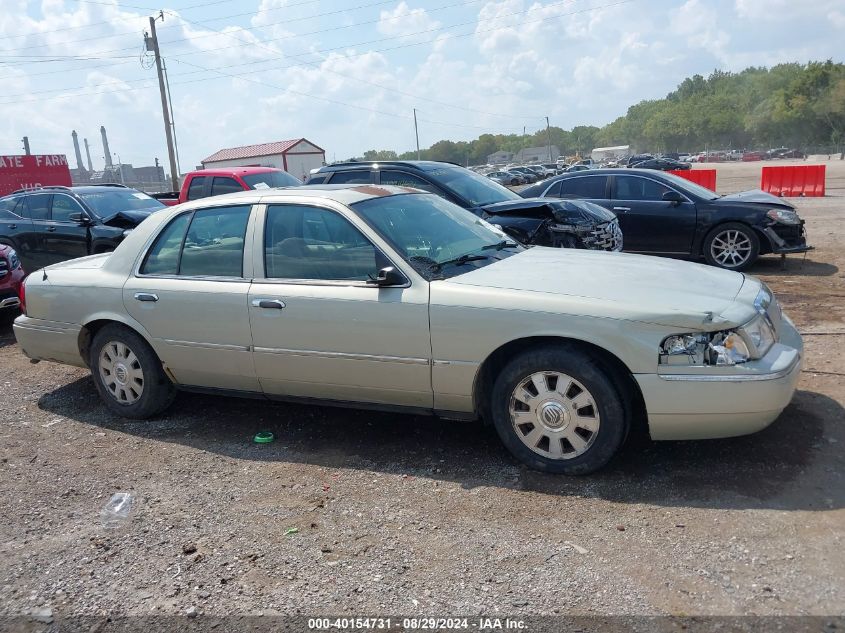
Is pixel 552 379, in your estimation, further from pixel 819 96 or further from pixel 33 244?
pixel 819 96

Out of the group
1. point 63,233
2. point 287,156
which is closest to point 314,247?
point 63,233

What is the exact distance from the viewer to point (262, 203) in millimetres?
4711

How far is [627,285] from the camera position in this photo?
398 centimetres

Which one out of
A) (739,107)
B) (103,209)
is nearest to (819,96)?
(739,107)

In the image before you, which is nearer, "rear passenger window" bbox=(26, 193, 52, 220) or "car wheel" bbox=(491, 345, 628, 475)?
"car wheel" bbox=(491, 345, 628, 475)

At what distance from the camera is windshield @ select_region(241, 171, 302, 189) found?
39.4 ft

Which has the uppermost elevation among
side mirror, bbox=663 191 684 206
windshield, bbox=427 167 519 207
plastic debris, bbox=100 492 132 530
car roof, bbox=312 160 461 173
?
car roof, bbox=312 160 461 173

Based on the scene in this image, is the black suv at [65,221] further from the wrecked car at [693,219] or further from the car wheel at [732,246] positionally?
the car wheel at [732,246]

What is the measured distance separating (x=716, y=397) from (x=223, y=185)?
33.5 feet

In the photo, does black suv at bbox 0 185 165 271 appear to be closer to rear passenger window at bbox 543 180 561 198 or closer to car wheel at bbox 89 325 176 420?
car wheel at bbox 89 325 176 420

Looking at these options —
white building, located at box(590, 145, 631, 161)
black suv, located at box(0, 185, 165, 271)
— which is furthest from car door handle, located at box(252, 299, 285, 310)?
white building, located at box(590, 145, 631, 161)

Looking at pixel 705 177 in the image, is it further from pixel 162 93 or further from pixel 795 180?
pixel 162 93

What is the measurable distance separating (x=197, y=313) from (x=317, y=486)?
1.52m

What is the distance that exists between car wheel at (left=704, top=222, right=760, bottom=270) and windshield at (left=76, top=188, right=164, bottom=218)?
8.45 metres
